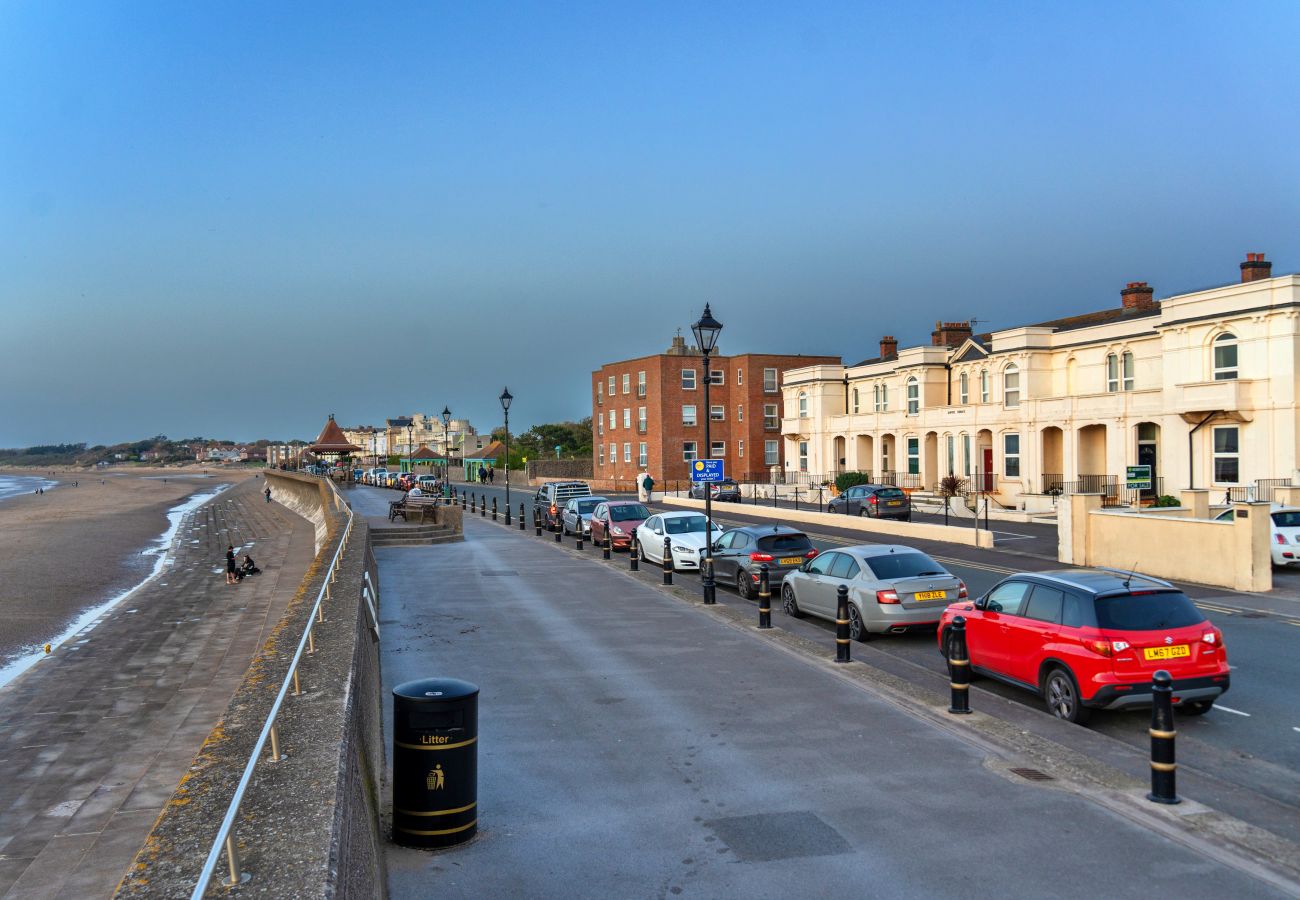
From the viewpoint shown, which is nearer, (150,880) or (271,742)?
(150,880)

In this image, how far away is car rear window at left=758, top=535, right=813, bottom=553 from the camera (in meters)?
19.0

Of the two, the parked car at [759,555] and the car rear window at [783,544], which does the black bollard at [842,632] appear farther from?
the car rear window at [783,544]

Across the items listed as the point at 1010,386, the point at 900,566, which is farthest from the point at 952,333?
the point at 900,566

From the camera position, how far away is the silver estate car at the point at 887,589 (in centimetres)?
1379

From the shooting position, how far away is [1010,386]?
143 ft

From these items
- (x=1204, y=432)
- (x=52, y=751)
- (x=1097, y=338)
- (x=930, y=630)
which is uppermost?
(x=1097, y=338)

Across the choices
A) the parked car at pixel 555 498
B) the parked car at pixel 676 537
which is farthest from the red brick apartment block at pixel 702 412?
the parked car at pixel 676 537

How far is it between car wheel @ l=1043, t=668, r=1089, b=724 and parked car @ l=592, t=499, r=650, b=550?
56.8ft

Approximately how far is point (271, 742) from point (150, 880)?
171 cm

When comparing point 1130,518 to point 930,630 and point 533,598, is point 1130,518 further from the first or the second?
point 533,598

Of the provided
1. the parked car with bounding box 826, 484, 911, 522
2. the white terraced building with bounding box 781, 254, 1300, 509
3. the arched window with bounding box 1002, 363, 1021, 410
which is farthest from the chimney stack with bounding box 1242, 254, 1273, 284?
→ the parked car with bounding box 826, 484, 911, 522

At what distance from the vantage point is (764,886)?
18.7 ft

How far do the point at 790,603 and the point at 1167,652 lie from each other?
7.94 metres

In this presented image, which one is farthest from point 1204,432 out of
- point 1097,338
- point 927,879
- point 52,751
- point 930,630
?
point 52,751
